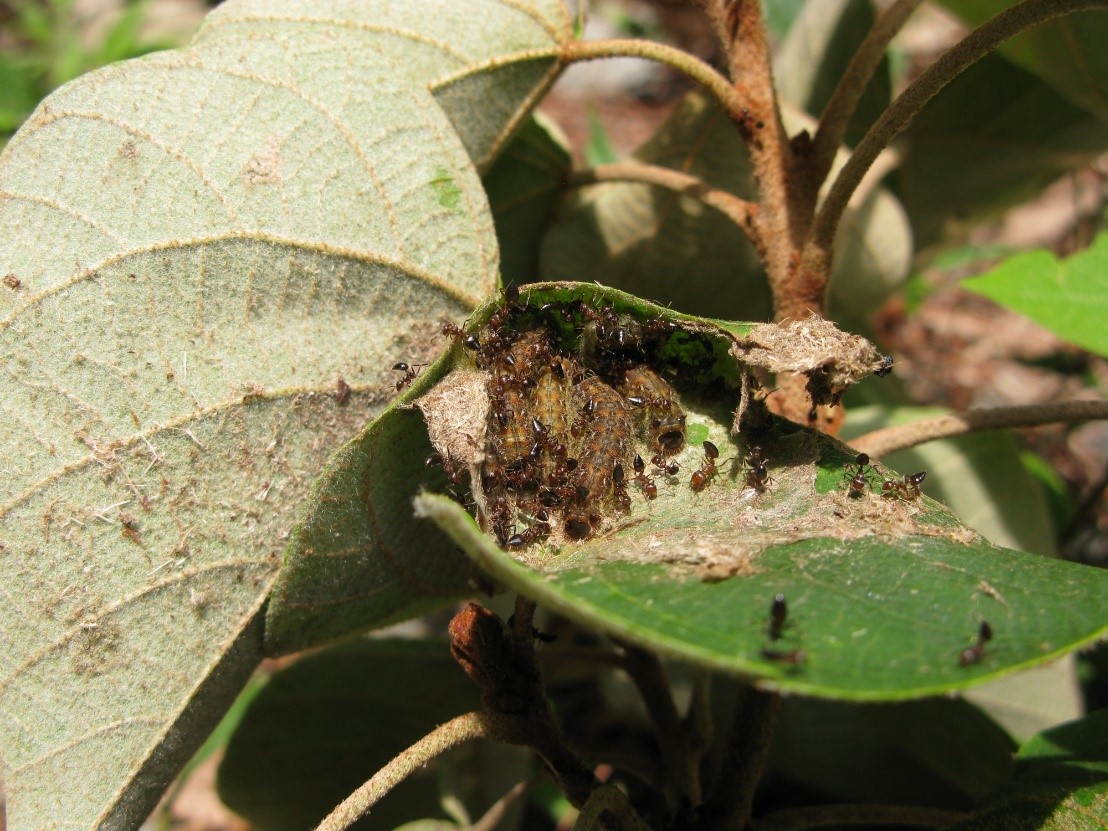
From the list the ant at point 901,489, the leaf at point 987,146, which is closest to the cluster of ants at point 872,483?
the ant at point 901,489

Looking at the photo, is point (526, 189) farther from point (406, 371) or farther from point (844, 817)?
point (844, 817)

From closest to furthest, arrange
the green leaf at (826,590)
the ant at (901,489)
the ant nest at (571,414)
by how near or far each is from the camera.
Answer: the green leaf at (826,590)
the ant at (901,489)
the ant nest at (571,414)

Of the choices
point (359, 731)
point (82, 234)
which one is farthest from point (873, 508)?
point (359, 731)


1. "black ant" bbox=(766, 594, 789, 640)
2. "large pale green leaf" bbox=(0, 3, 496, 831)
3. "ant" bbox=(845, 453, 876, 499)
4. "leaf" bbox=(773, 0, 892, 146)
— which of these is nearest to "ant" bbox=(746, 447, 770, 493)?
"ant" bbox=(845, 453, 876, 499)

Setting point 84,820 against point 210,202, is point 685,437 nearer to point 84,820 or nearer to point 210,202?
point 210,202

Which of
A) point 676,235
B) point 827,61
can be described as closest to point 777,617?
point 676,235

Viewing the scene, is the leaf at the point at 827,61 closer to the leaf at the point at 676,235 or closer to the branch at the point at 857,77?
the leaf at the point at 676,235

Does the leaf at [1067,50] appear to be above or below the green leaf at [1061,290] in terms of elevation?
above
